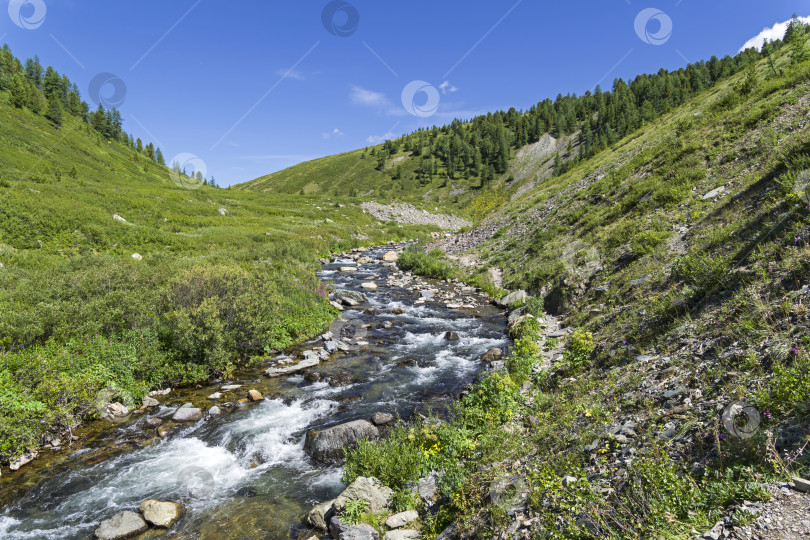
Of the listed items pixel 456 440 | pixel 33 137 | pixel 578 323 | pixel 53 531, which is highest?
pixel 33 137

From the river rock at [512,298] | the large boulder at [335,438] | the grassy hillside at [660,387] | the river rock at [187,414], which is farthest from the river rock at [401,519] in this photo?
the river rock at [512,298]

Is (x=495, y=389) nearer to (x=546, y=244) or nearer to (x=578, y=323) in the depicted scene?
(x=578, y=323)

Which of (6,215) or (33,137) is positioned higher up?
(33,137)

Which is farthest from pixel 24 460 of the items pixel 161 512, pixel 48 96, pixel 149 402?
pixel 48 96

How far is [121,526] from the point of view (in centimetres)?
714

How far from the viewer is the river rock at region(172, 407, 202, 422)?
1102cm

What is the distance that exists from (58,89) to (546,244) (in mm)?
159797

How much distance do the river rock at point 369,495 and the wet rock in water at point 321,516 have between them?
0.26m

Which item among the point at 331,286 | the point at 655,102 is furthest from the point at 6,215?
the point at 655,102

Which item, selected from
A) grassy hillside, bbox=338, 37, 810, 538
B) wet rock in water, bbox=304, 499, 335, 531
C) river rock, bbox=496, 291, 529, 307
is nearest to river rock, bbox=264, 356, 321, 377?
grassy hillside, bbox=338, 37, 810, 538

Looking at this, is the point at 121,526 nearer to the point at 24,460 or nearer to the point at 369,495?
the point at 24,460

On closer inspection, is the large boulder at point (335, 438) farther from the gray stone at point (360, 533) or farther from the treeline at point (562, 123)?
the treeline at point (562, 123)

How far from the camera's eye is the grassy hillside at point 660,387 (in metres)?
4.63

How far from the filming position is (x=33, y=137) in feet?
243
